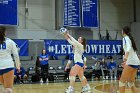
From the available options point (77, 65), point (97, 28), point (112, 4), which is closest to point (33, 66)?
point (97, 28)

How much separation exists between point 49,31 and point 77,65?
13.5m

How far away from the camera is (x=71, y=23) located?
23.3 m

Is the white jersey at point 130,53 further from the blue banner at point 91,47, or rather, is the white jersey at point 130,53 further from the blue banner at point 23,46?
the blue banner at point 91,47

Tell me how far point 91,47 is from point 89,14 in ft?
8.15

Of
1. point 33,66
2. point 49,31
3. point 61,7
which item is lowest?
point 33,66

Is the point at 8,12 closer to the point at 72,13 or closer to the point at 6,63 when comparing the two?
the point at 72,13

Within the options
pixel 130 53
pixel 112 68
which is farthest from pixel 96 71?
pixel 130 53

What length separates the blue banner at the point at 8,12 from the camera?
20891 mm

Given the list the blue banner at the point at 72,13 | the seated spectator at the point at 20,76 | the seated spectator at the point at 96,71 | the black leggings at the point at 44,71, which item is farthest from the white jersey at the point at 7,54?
the blue banner at the point at 72,13

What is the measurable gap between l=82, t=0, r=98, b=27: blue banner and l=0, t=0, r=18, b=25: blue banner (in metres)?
5.32

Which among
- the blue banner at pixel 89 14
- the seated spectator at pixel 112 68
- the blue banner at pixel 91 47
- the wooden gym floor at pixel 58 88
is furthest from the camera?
the blue banner at pixel 89 14

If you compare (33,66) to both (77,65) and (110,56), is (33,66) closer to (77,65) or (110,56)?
(110,56)

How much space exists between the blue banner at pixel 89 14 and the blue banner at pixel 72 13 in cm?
52

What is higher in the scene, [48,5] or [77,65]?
[48,5]
